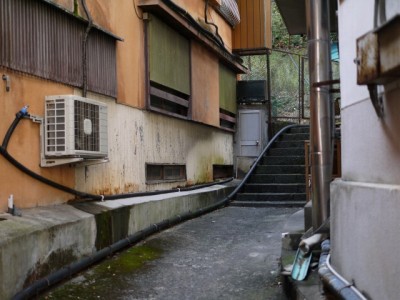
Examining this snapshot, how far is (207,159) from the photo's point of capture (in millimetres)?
12875

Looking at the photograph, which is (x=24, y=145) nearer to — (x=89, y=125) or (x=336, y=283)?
(x=89, y=125)

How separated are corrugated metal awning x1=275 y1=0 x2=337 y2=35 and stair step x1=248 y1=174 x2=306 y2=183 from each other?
4930 mm

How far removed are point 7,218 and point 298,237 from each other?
3.54 metres

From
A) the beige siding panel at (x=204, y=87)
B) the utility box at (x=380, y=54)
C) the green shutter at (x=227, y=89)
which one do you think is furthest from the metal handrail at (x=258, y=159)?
the utility box at (x=380, y=54)

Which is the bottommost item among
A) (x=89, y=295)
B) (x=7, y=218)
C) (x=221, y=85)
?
(x=89, y=295)

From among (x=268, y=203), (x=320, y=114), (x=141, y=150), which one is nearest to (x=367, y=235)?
(x=320, y=114)

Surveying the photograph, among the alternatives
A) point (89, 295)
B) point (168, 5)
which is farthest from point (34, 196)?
point (168, 5)

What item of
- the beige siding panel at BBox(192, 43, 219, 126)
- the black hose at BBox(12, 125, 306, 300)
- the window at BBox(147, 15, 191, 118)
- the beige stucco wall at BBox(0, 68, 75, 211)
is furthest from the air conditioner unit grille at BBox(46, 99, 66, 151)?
the beige siding panel at BBox(192, 43, 219, 126)

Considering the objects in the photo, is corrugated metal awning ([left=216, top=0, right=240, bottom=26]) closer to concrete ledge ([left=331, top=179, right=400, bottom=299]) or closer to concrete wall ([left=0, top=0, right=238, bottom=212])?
concrete wall ([left=0, top=0, right=238, bottom=212])

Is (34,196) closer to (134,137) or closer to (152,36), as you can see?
(134,137)

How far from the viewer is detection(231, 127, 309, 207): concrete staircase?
12.9 m

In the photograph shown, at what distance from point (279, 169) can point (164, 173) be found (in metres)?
5.68

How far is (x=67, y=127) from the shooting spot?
559 centimetres

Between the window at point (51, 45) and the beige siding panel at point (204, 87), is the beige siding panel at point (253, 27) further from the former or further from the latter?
the window at point (51, 45)
